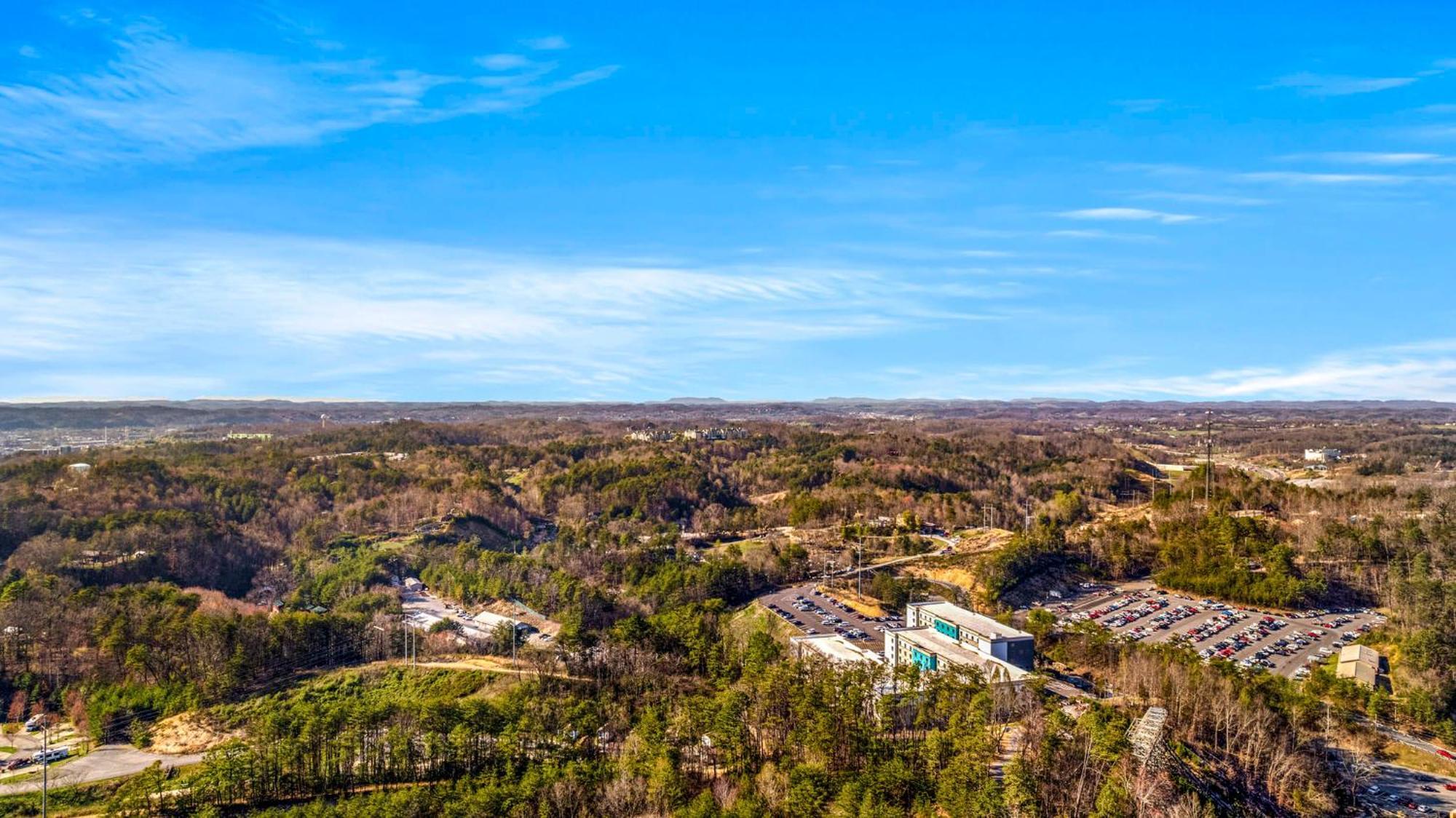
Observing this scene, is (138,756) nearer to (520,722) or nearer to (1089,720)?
(520,722)

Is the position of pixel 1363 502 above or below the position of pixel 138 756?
above

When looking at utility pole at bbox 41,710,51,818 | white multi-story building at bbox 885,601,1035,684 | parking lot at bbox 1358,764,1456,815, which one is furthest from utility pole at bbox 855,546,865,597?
Answer: utility pole at bbox 41,710,51,818

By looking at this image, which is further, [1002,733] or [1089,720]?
[1002,733]

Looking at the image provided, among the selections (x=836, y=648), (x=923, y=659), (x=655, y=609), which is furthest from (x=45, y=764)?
(x=923, y=659)

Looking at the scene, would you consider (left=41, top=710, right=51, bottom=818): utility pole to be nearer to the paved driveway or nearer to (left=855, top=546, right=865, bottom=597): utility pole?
the paved driveway

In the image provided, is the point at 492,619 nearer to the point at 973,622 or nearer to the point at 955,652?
the point at 955,652

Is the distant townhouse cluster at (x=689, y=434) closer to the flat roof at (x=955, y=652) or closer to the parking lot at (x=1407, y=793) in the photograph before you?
the flat roof at (x=955, y=652)

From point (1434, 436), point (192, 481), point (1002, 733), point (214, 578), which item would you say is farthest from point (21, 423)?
point (1434, 436)
